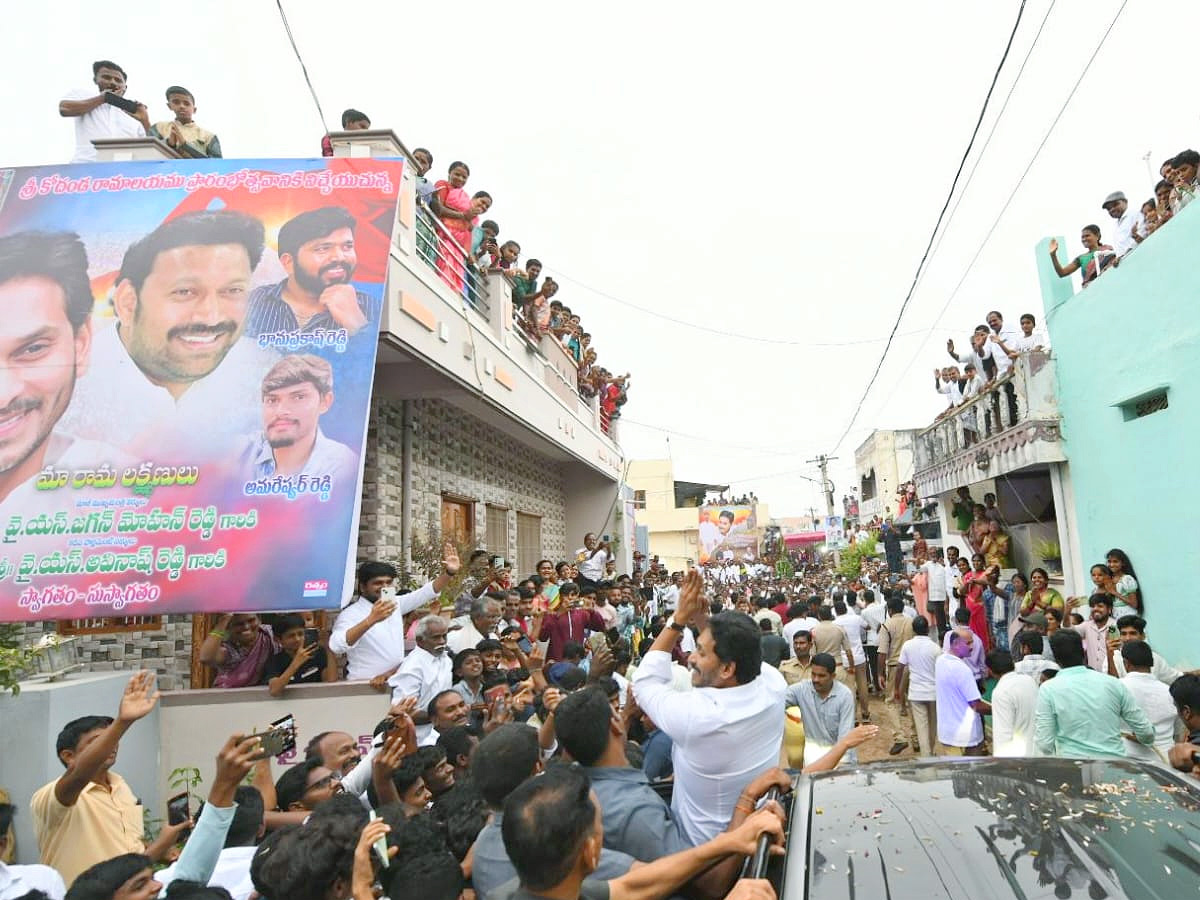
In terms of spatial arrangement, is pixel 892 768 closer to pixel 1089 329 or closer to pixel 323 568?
pixel 323 568

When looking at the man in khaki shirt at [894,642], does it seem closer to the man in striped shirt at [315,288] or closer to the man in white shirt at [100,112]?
the man in striped shirt at [315,288]

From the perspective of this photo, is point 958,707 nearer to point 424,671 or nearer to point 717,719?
point 424,671

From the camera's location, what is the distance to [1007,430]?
36.0 ft

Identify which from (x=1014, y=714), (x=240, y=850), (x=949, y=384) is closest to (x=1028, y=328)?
(x=949, y=384)

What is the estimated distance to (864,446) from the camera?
46.2 meters

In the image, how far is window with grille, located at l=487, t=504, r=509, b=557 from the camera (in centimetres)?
1218

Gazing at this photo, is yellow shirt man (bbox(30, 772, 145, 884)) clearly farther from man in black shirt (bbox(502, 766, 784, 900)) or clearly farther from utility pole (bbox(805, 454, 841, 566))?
utility pole (bbox(805, 454, 841, 566))

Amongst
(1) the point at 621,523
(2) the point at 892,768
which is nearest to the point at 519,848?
(2) the point at 892,768

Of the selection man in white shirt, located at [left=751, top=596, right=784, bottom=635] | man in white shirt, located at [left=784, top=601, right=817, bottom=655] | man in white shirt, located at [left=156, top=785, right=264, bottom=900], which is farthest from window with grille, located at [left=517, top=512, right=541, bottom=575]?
man in white shirt, located at [left=156, top=785, right=264, bottom=900]

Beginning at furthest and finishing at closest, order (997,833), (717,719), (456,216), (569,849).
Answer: (456,216), (717,719), (997,833), (569,849)

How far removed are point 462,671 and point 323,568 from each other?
1236 millimetres

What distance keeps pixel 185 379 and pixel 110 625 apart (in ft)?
7.12

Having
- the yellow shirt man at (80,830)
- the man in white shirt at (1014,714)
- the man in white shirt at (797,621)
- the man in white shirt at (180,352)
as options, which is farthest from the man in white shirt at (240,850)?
the man in white shirt at (797,621)

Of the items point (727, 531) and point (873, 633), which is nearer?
point (873, 633)
